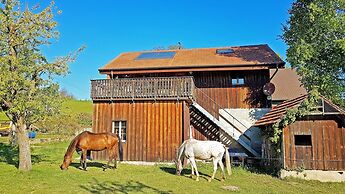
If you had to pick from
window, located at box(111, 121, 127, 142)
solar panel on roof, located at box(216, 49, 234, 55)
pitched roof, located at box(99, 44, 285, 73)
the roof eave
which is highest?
solar panel on roof, located at box(216, 49, 234, 55)

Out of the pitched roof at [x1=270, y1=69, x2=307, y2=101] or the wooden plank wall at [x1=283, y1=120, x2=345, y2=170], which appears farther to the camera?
the pitched roof at [x1=270, y1=69, x2=307, y2=101]

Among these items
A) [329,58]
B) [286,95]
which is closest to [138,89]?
[286,95]

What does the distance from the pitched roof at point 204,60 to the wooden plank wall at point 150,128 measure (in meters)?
3.49

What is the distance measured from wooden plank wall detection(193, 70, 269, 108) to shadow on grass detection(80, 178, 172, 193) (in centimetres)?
1130

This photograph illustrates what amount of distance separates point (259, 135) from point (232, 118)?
214cm

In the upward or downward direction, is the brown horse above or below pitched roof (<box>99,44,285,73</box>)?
below

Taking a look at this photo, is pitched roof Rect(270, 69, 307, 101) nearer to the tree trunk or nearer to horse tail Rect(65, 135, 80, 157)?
horse tail Rect(65, 135, 80, 157)

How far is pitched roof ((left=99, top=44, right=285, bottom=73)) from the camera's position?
20.1m

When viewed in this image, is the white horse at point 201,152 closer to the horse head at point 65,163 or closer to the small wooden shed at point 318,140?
the small wooden shed at point 318,140

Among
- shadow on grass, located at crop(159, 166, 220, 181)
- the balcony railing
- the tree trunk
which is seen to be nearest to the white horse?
shadow on grass, located at crop(159, 166, 220, 181)

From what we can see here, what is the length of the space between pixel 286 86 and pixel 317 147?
796 centimetres

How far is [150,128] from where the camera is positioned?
58.7 ft

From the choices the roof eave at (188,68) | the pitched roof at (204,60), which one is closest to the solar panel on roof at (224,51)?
the pitched roof at (204,60)

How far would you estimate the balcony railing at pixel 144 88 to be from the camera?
17.7m
